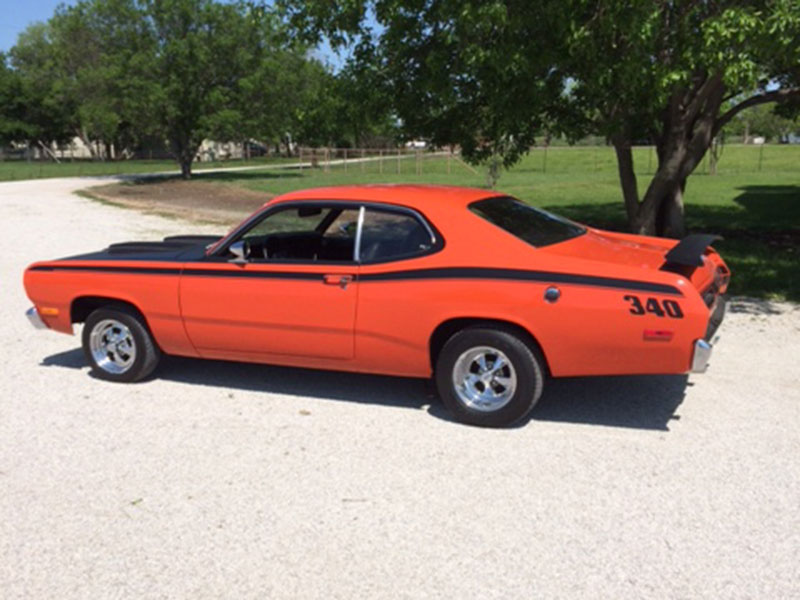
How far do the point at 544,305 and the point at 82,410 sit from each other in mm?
3261

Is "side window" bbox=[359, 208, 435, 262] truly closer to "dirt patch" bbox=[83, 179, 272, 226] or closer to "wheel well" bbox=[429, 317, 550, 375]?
"wheel well" bbox=[429, 317, 550, 375]

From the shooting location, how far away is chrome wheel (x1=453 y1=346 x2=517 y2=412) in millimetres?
4781

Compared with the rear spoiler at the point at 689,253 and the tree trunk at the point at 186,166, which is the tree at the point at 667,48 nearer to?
the rear spoiler at the point at 689,253

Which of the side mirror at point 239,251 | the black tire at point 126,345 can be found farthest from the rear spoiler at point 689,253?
the black tire at point 126,345

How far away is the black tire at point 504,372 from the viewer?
4664mm

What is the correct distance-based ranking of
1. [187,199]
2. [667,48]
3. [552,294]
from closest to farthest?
[552,294], [667,48], [187,199]

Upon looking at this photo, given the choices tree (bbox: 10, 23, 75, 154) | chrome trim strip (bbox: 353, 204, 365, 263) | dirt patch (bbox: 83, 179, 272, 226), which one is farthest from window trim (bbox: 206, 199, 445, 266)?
tree (bbox: 10, 23, 75, 154)

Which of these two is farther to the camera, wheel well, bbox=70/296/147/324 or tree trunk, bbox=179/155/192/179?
tree trunk, bbox=179/155/192/179

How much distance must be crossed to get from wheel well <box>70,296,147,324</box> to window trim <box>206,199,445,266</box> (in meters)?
0.82

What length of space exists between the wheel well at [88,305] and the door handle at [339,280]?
1.62 m

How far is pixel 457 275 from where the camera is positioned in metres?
4.80

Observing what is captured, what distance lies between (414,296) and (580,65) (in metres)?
5.52

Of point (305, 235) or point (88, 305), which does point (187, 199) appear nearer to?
point (88, 305)

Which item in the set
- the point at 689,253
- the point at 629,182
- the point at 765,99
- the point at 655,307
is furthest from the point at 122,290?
the point at 765,99
